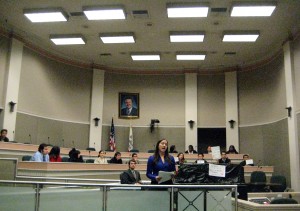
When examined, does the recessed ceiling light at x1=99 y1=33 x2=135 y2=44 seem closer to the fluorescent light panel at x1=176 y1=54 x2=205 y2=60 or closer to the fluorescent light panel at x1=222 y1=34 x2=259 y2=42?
the fluorescent light panel at x1=176 y1=54 x2=205 y2=60

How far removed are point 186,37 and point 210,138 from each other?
6883mm

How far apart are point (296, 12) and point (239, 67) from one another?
603 centimetres

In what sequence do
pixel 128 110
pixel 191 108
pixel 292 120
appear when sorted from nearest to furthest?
1. pixel 292 120
2. pixel 191 108
3. pixel 128 110

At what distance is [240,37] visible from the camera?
43.3 feet

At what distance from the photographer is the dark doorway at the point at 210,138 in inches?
706

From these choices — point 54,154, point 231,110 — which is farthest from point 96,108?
point 54,154

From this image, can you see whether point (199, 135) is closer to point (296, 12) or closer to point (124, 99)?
point (124, 99)

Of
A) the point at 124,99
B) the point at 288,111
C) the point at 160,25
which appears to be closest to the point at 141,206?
the point at 160,25

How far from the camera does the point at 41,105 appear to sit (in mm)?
14547

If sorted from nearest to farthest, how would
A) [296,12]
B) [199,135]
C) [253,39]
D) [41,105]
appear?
[296,12] < [253,39] < [41,105] < [199,135]

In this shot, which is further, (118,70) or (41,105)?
(118,70)

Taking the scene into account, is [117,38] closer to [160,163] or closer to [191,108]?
[191,108]

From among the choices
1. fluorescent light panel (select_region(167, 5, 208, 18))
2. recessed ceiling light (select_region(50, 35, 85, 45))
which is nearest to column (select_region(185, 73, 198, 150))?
recessed ceiling light (select_region(50, 35, 85, 45))

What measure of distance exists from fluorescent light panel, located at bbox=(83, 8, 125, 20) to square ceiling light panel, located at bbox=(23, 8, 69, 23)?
869 mm
